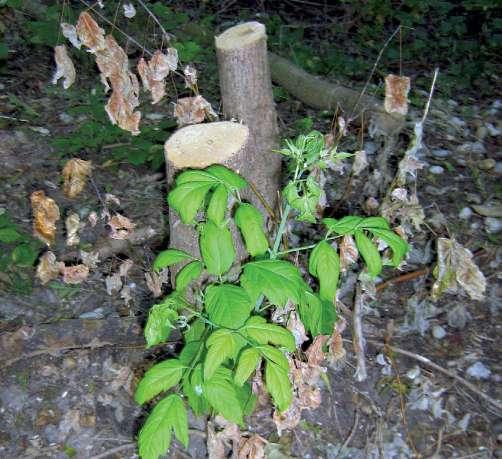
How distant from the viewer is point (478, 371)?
288cm

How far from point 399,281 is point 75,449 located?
5.93ft

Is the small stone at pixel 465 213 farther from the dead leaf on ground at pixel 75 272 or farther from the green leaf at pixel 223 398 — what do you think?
the green leaf at pixel 223 398

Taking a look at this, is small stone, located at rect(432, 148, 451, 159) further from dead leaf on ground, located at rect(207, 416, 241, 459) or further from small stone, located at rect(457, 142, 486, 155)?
dead leaf on ground, located at rect(207, 416, 241, 459)

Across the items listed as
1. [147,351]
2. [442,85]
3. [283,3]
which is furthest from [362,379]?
[283,3]

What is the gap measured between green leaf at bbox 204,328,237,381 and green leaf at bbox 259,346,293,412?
0.32ft

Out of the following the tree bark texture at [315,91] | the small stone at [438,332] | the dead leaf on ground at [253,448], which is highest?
the tree bark texture at [315,91]

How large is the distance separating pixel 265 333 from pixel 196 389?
29 cm

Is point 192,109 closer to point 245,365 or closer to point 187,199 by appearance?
point 187,199

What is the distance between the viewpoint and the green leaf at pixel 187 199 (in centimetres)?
173

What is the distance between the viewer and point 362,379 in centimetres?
276

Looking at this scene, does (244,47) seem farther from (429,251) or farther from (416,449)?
(416,449)

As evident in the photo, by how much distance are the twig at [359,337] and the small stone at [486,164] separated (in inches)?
69.3

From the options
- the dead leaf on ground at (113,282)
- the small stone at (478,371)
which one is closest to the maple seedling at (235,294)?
the dead leaf on ground at (113,282)

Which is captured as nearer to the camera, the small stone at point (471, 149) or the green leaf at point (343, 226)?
the green leaf at point (343, 226)
